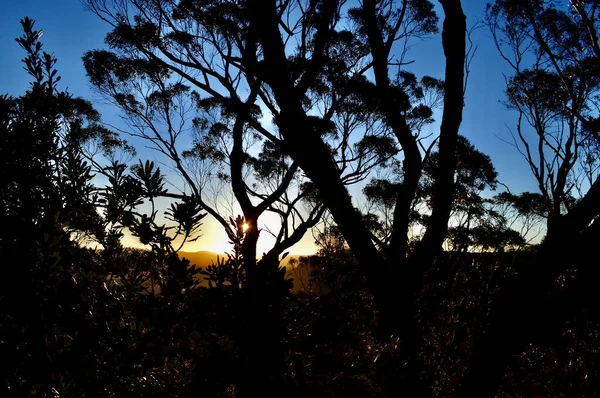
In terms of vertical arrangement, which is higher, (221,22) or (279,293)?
(221,22)

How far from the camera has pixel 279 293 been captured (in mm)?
1372

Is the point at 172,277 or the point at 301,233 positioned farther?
the point at 301,233

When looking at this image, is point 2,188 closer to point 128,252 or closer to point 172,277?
point 128,252

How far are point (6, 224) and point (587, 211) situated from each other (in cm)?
259

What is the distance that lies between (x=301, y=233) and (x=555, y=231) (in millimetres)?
4543

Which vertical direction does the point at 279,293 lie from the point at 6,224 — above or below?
below

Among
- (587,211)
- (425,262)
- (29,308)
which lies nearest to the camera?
(29,308)

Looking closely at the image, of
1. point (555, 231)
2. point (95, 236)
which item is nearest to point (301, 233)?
point (555, 231)

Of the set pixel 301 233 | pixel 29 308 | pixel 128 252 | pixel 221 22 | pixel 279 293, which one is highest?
pixel 221 22

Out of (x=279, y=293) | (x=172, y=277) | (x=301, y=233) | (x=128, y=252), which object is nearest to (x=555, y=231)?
(x=279, y=293)

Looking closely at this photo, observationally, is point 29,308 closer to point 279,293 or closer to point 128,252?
point 128,252

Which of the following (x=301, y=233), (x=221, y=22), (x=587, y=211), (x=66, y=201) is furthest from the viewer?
(x=221, y=22)

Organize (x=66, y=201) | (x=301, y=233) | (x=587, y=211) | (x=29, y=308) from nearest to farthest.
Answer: (x=29, y=308) < (x=66, y=201) < (x=587, y=211) < (x=301, y=233)

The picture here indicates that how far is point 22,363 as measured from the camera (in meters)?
1.00
